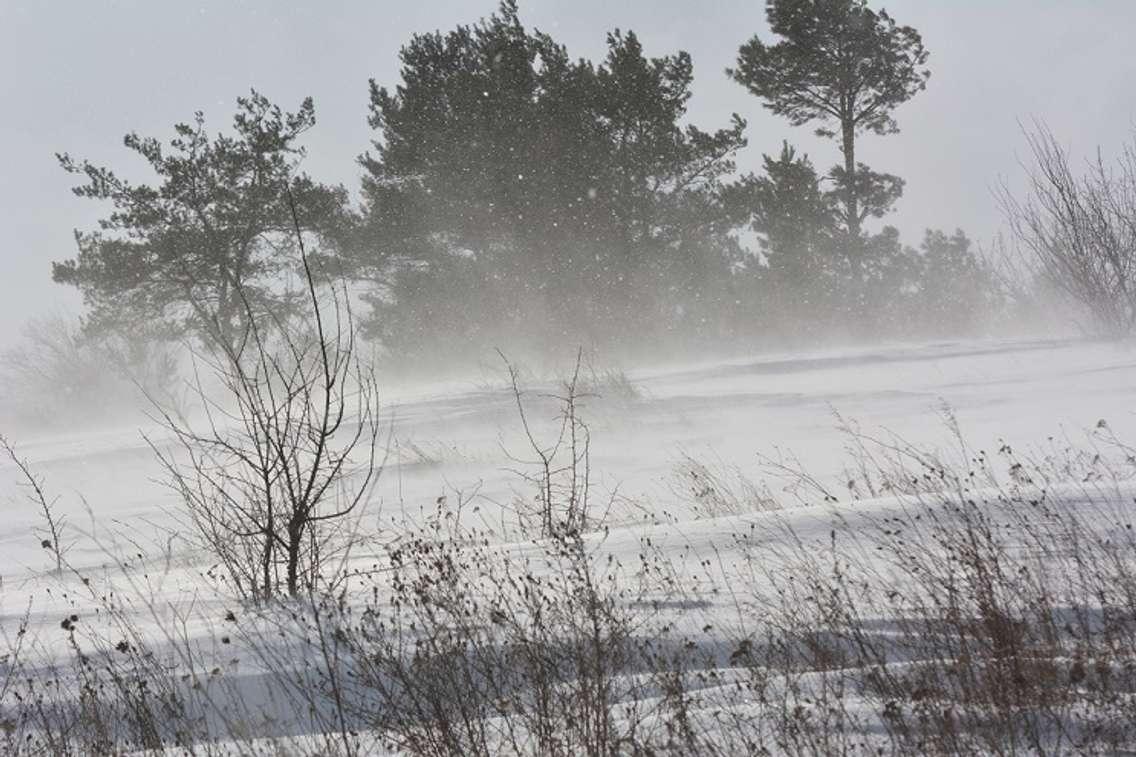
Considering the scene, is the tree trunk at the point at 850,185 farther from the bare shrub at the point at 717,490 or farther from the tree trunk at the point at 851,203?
the bare shrub at the point at 717,490

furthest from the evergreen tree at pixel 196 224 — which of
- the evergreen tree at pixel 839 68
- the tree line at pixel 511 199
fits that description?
the evergreen tree at pixel 839 68

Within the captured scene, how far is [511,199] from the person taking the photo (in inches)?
877

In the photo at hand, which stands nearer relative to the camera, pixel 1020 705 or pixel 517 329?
pixel 1020 705

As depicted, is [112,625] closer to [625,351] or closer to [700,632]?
[700,632]

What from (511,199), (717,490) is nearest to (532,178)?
(511,199)

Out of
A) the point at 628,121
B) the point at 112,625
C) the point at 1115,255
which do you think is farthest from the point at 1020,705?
the point at 628,121

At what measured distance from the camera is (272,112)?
73.0ft

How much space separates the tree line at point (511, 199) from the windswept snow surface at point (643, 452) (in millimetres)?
4136

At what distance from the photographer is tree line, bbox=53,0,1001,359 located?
22.1 metres

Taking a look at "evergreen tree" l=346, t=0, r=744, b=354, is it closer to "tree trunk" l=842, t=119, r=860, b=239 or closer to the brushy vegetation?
"tree trunk" l=842, t=119, r=860, b=239

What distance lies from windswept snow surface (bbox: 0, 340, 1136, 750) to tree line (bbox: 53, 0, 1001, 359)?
4136 millimetres

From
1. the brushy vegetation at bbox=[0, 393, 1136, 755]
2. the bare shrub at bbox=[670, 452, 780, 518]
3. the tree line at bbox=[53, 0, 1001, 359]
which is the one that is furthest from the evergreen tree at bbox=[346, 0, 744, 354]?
the brushy vegetation at bbox=[0, 393, 1136, 755]

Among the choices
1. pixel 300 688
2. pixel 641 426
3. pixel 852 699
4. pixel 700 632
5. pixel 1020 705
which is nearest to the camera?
pixel 1020 705

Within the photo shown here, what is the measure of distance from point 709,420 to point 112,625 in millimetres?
10681
